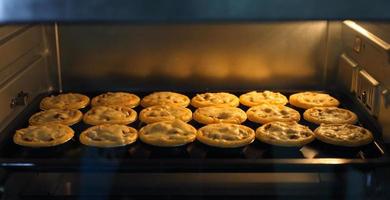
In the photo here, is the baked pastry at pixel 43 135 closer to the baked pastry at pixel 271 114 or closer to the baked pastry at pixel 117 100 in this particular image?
the baked pastry at pixel 117 100

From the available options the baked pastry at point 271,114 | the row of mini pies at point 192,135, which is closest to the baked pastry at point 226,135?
the row of mini pies at point 192,135

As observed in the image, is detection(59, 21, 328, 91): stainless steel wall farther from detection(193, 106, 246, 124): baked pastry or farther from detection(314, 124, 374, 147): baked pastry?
detection(314, 124, 374, 147): baked pastry

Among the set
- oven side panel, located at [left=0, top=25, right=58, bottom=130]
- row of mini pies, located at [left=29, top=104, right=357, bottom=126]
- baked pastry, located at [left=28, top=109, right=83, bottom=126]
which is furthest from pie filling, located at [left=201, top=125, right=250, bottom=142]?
oven side panel, located at [left=0, top=25, right=58, bottom=130]

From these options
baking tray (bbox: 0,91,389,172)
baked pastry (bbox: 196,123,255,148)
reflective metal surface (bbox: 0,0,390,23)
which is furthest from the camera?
baked pastry (bbox: 196,123,255,148)

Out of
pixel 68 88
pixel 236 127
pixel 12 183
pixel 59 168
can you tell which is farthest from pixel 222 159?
pixel 68 88

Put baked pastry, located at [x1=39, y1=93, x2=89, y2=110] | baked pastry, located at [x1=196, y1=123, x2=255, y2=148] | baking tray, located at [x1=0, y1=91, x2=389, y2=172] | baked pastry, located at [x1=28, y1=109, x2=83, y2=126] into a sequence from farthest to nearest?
baked pastry, located at [x1=39, y1=93, x2=89, y2=110] < baked pastry, located at [x1=28, y1=109, x2=83, y2=126] < baked pastry, located at [x1=196, y1=123, x2=255, y2=148] < baking tray, located at [x1=0, y1=91, x2=389, y2=172]

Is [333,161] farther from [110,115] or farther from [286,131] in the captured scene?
[110,115]
